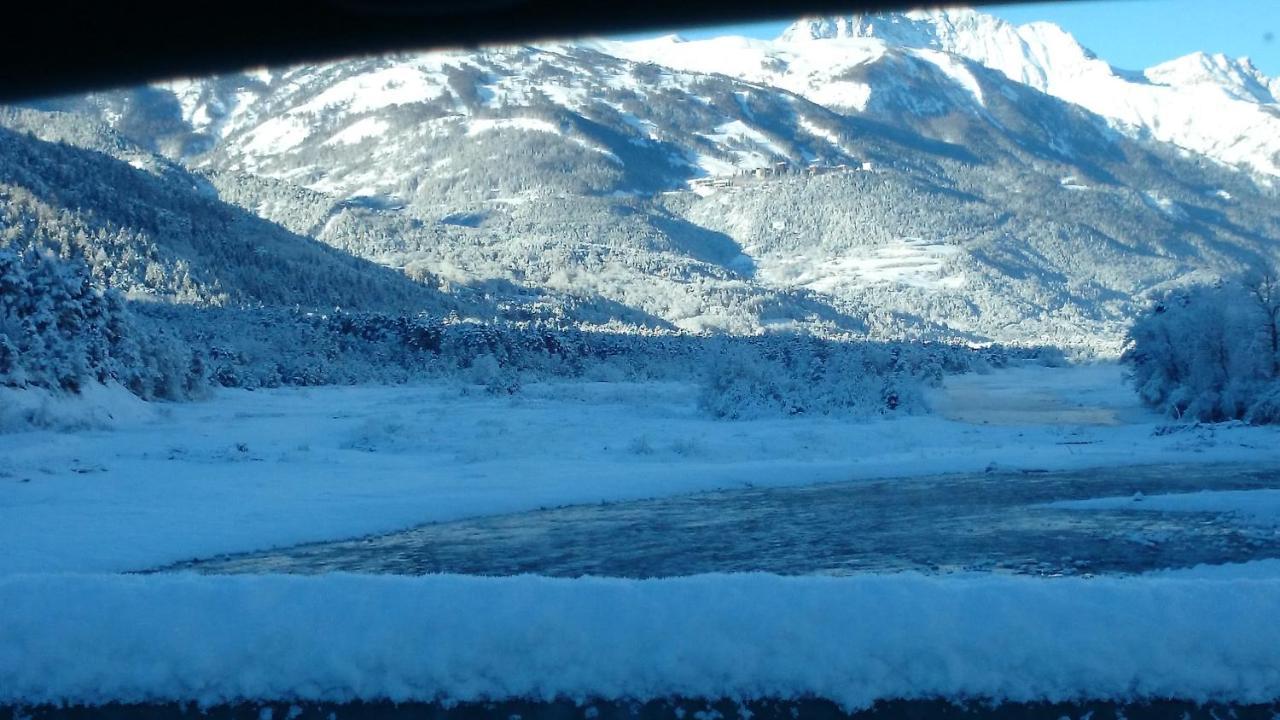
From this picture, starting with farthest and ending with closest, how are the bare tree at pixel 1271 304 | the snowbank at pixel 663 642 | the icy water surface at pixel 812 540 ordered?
the bare tree at pixel 1271 304 → the icy water surface at pixel 812 540 → the snowbank at pixel 663 642

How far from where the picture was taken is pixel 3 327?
22875mm

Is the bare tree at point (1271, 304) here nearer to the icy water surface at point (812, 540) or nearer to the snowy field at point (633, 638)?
the icy water surface at point (812, 540)

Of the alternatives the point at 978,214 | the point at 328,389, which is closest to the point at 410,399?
the point at 328,389

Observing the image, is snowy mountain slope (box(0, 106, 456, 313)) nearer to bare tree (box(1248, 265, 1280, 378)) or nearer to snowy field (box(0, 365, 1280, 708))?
bare tree (box(1248, 265, 1280, 378))

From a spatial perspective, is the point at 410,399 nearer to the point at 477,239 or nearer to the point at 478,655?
the point at 478,655

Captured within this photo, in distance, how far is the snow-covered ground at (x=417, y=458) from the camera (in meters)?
13.0

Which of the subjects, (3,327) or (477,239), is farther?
(477,239)

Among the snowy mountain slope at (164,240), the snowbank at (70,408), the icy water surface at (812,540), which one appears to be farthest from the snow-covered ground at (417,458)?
the snowy mountain slope at (164,240)

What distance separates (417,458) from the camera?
2031cm

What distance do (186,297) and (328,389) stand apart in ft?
81.1

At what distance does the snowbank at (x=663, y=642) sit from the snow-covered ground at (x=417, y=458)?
6.56 metres

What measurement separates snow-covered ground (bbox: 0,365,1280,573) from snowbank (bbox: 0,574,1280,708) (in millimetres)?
6560

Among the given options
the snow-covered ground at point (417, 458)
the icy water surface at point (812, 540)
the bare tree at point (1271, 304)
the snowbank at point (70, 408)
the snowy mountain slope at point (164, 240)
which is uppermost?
the snowy mountain slope at point (164, 240)

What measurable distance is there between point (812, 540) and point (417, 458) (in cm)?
1040
